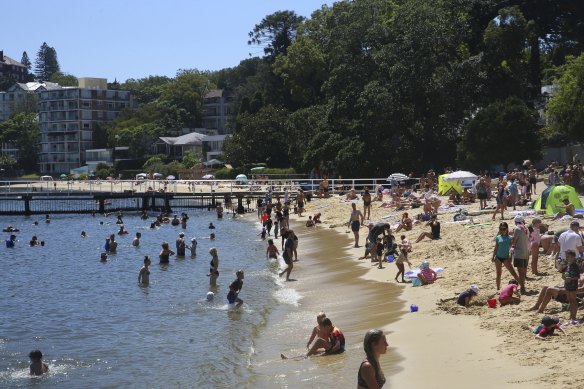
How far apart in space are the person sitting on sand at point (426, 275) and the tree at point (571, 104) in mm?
27643

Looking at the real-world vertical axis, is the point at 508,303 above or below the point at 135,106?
below

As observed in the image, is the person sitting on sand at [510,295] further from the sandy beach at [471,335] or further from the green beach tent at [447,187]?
the green beach tent at [447,187]

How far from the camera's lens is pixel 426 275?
20156 mm

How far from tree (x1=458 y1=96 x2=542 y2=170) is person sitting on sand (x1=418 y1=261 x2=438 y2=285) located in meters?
31.5

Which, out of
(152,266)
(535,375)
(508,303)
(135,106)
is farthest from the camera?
(135,106)

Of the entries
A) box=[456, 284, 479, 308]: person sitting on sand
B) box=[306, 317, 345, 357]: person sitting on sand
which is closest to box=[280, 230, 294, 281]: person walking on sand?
box=[456, 284, 479, 308]: person sitting on sand

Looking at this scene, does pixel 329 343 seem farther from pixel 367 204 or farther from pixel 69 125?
pixel 69 125

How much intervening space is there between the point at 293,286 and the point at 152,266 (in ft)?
30.2

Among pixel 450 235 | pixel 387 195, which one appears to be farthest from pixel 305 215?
pixel 450 235

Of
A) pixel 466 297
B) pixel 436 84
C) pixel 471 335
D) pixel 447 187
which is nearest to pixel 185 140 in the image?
pixel 436 84

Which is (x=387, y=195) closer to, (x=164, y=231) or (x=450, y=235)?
(x=164, y=231)

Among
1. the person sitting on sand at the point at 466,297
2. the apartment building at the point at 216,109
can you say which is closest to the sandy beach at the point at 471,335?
the person sitting on sand at the point at 466,297

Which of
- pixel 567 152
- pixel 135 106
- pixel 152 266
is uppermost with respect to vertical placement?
pixel 135 106

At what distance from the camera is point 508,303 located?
1576 centimetres
